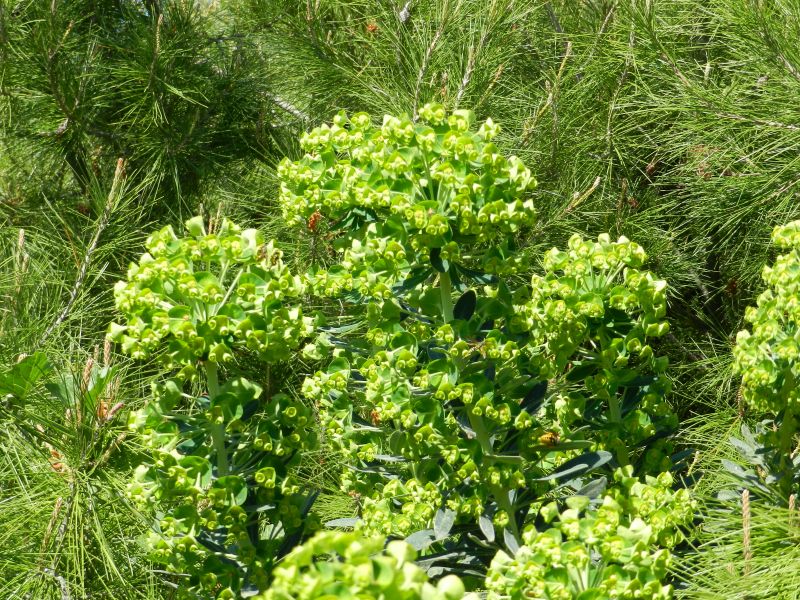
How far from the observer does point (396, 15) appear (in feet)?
7.03

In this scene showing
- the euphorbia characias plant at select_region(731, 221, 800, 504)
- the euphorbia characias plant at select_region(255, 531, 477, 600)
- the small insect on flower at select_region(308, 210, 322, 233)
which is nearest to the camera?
the euphorbia characias plant at select_region(255, 531, 477, 600)

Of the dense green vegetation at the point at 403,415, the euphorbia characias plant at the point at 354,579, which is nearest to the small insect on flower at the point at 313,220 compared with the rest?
the dense green vegetation at the point at 403,415

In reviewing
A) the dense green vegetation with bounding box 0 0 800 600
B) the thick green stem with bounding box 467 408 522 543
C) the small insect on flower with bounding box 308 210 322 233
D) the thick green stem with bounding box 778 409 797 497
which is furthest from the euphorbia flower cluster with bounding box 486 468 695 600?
the small insect on flower with bounding box 308 210 322 233

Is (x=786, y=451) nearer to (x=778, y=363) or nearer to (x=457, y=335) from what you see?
(x=778, y=363)

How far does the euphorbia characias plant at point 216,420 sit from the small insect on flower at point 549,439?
0.31 m

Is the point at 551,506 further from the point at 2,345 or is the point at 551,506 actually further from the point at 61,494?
the point at 2,345

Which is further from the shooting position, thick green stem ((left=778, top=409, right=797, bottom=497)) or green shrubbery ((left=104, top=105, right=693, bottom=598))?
thick green stem ((left=778, top=409, right=797, bottom=497))

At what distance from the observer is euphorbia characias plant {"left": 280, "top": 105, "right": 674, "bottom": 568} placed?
1088mm

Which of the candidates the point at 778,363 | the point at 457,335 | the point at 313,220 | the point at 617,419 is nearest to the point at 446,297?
the point at 457,335

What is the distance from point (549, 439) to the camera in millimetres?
1231

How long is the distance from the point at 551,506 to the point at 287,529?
0.35m

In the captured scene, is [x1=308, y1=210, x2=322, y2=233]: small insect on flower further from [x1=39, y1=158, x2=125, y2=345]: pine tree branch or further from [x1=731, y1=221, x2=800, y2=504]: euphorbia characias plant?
[x1=731, y1=221, x2=800, y2=504]: euphorbia characias plant

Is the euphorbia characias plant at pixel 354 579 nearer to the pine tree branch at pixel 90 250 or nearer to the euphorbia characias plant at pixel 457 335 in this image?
the euphorbia characias plant at pixel 457 335

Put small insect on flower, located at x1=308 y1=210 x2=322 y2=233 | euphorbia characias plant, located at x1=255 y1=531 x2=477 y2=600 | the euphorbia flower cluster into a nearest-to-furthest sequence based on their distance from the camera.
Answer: euphorbia characias plant, located at x1=255 y1=531 x2=477 y2=600 → the euphorbia flower cluster → small insect on flower, located at x1=308 y1=210 x2=322 y2=233
